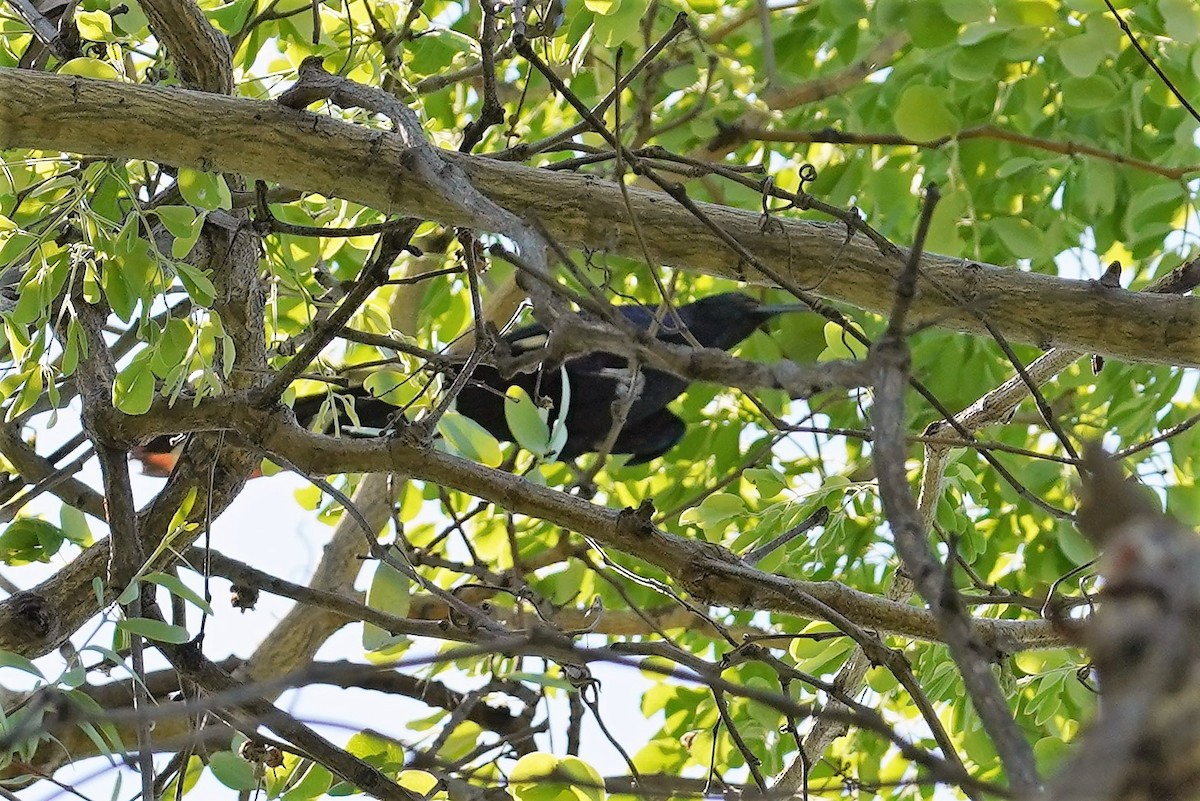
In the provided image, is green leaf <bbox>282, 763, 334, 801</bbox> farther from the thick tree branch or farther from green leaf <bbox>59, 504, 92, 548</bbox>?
the thick tree branch

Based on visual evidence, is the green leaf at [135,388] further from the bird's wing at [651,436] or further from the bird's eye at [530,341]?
the bird's wing at [651,436]

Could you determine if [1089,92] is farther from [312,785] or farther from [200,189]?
[312,785]

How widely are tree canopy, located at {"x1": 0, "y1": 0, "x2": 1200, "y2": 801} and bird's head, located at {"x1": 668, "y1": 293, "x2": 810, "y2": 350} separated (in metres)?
1.02

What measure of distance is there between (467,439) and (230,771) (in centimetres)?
52

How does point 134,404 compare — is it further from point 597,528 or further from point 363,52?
point 363,52

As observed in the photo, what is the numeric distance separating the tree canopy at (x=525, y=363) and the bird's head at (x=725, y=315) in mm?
1020

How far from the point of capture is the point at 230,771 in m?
1.38

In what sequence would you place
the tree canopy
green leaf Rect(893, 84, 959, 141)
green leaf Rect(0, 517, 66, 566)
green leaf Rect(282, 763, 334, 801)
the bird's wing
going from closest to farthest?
the tree canopy
green leaf Rect(282, 763, 334, 801)
green leaf Rect(0, 517, 66, 566)
green leaf Rect(893, 84, 959, 141)
the bird's wing

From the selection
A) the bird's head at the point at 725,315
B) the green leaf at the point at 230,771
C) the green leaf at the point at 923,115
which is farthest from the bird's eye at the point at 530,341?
the green leaf at the point at 230,771

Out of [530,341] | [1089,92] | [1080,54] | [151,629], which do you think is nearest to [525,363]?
[151,629]

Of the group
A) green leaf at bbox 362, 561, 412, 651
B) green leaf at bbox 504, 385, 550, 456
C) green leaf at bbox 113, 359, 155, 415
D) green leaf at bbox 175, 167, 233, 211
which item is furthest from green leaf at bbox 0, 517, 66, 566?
green leaf at bbox 504, 385, 550, 456

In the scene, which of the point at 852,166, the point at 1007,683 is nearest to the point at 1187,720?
the point at 1007,683

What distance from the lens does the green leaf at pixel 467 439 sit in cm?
165

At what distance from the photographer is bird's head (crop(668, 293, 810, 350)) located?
3.71 metres
